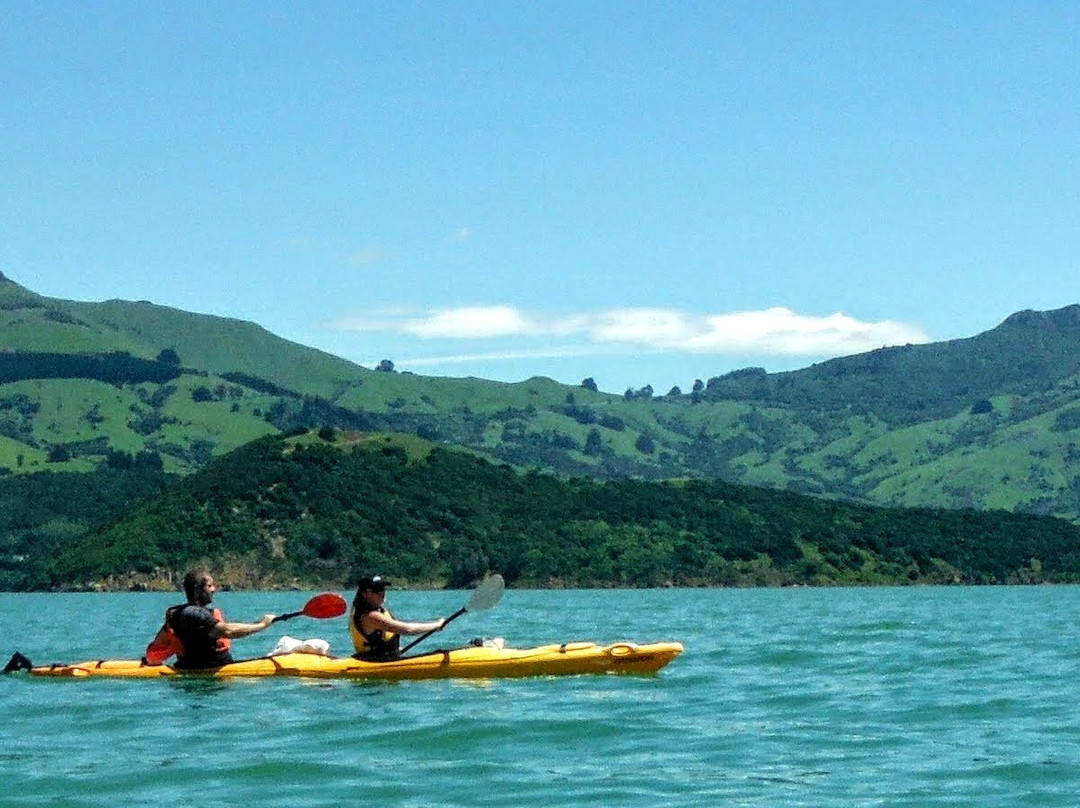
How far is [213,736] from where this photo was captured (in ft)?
82.3

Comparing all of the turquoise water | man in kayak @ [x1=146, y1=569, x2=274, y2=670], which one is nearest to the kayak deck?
man in kayak @ [x1=146, y1=569, x2=274, y2=670]

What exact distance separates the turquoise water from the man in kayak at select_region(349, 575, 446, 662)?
111 centimetres

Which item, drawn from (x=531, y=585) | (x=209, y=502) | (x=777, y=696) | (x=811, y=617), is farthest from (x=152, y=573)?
(x=777, y=696)

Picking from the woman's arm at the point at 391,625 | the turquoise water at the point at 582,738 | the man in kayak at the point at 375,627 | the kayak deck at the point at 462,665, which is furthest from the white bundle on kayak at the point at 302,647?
the turquoise water at the point at 582,738

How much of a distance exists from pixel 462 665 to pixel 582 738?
357 inches

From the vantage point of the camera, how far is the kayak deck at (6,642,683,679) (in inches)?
1309

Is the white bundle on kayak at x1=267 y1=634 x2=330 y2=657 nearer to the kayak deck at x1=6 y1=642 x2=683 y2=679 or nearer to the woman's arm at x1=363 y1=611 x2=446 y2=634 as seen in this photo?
the kayak deck at x1=6 y1=642 x2=683 y2=679

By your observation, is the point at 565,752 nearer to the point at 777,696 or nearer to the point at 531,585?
the point at 777,696

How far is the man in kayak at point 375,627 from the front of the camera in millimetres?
32969

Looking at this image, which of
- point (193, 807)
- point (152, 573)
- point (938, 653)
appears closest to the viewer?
point (193, 807)

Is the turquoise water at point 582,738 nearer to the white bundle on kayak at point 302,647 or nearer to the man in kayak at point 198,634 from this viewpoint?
the man in kayak at point 198,634

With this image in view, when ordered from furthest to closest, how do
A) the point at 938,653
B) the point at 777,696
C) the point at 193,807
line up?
1. the point at 938,653
2. the point at 777,696
3. the point at 193,807

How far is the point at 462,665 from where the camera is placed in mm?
33375

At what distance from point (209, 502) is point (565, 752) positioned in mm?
178039
